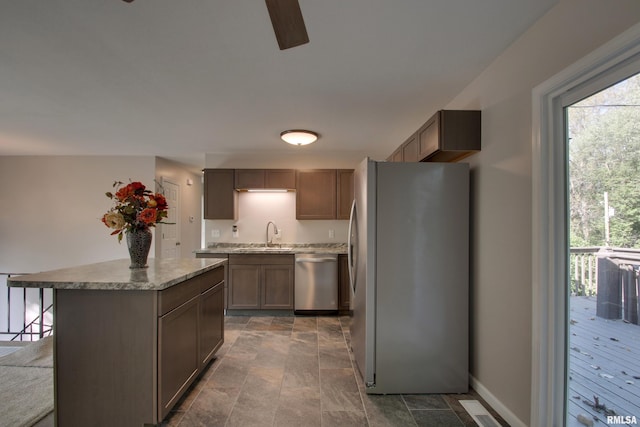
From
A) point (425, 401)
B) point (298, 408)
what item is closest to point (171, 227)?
point (298, 408)

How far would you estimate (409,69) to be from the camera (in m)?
2.19

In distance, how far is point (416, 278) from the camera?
224 centimetres

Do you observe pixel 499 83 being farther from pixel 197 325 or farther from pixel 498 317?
pixel 197 325

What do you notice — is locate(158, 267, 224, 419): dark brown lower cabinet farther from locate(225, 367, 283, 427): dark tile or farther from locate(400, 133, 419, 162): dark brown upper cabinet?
locate(400, 133, 419, 162): dark brown upper cabinet

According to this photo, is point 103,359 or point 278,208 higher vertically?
point 278,208

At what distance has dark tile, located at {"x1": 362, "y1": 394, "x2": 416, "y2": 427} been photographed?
190 cm

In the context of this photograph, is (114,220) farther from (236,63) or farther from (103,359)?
(236,63)

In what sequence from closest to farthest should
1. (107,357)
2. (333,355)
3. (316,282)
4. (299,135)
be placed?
(107,357)
(333,355)
(299,135)
(316,282)

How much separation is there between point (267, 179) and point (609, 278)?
4004mm

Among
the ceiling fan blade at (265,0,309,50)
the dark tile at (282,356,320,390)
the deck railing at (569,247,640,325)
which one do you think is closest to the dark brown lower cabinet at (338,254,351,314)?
the dark tile at (282,356,320,390)

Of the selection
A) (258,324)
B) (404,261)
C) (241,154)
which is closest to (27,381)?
(258,324)

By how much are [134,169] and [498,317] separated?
567 cm

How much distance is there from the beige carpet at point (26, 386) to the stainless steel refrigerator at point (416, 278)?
238cm

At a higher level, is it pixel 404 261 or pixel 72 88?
pixel 72 88
